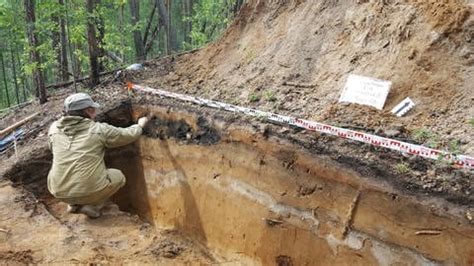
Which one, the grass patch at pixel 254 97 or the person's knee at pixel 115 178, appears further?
the grass patch at pixel 254 97

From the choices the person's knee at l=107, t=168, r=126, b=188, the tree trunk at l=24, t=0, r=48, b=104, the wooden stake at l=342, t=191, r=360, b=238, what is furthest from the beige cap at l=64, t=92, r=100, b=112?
the tree trunk at l=24, t=0, r=48, b=104

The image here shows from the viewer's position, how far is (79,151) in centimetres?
517

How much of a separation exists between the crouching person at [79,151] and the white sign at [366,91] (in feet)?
8.71

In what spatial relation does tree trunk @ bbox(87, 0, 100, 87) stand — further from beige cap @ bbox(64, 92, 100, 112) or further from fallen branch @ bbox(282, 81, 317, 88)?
fallen branch @ bbox(282, 81, 317, 88)

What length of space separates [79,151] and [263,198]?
2187mm

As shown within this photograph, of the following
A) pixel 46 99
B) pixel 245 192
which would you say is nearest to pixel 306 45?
pixel 245 192

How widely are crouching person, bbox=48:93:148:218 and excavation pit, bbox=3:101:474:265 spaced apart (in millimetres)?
867

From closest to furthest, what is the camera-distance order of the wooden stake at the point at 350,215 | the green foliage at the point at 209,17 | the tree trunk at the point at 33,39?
the wooden stake at the point at 350,215
the tree trunk at the point at 33,39
the green foliage at the point at 209,17

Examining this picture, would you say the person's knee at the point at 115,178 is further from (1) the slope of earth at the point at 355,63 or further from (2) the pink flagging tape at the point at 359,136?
(1) the slope of earth at the point at 355,63

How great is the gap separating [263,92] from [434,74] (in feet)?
6.70

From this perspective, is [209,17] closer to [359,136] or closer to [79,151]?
[79,151]

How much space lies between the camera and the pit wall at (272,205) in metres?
3.68

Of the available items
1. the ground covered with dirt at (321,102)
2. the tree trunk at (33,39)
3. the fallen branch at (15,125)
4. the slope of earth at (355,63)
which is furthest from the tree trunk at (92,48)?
the slope of earth at (355,63)

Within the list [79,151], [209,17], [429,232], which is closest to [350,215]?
[429,232]
